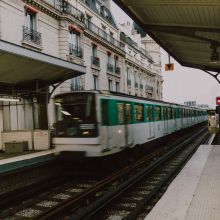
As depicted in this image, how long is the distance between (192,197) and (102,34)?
2724cm

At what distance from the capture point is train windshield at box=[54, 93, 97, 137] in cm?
1091

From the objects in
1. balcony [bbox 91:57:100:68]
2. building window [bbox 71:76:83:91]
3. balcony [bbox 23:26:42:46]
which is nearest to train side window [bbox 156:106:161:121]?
balcony [bbox 23:26:42:46]

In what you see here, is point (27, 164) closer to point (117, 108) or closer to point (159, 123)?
point (117, 108)

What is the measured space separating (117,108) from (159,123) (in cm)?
723

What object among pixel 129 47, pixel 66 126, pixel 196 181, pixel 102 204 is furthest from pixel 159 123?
pixel 129 47

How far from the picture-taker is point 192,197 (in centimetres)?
711

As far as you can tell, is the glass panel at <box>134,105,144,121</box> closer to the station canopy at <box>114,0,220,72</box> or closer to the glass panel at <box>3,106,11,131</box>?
the station canopy at <box>114,0,220,72</box>

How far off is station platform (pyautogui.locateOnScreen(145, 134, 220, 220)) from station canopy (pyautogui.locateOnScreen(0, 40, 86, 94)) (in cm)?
639

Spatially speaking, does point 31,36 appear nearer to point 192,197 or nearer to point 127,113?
point 127,113

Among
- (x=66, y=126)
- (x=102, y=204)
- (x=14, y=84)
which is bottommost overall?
(x=102, y=204)

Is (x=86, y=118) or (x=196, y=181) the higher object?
(x=86, y=118)

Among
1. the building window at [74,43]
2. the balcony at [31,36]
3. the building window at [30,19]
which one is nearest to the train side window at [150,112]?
the balcony at [31,36]

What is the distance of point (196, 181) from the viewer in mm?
8797

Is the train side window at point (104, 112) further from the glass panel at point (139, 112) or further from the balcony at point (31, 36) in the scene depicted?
the balcony at point (31, 36)
